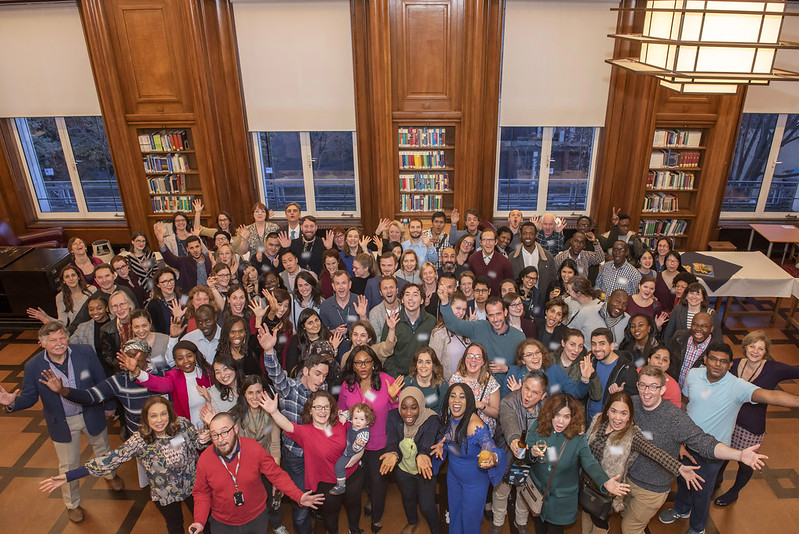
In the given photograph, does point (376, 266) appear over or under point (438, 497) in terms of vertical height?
over

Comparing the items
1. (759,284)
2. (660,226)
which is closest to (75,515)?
(759,284)

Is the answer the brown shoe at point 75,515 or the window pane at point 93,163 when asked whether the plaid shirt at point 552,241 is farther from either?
the window pane at point 93,163

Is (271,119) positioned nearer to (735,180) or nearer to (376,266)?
(376,266)

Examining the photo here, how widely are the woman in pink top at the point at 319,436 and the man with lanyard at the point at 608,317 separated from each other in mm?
2284

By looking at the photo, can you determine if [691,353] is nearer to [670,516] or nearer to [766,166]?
[670,516]

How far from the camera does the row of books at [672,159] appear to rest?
8.15 meters

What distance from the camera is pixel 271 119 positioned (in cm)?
823

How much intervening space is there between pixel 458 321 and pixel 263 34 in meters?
5.94

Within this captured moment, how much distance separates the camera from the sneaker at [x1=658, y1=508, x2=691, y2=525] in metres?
4.09

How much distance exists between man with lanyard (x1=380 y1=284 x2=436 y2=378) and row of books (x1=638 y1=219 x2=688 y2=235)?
5.53m

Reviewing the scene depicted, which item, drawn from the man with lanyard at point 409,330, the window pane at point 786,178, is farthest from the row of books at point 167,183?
the window pane at point 786,178

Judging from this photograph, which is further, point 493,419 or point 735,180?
point 735,180

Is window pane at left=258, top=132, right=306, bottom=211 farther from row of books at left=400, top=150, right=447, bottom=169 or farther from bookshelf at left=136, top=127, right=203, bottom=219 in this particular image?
row of books at left=400, top=150, right=447, bottom=169

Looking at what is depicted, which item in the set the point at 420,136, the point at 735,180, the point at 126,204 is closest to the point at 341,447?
the point at 420,136
